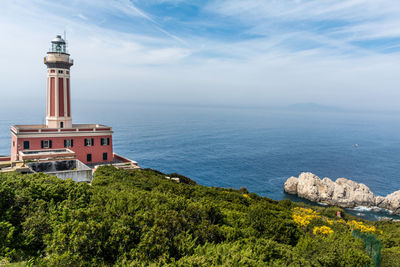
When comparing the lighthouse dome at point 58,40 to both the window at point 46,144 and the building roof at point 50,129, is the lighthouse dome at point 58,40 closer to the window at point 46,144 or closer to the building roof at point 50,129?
the building roof at point 50,129

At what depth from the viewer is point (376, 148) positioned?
3750 inches

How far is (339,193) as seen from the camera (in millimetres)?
47594

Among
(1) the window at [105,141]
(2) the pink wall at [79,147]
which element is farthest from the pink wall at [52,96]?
(1) the window at [105,141]

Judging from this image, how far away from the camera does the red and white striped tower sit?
3322 centimetres

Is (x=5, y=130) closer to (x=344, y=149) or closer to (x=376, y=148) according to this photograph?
(x=344, y=149)

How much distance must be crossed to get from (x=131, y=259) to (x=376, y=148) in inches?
4282

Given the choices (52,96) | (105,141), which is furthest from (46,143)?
(105,141)

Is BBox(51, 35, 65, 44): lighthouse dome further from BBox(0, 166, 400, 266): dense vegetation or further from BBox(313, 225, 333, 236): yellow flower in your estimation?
BBox(313, 225, 333, 236): yellow flower

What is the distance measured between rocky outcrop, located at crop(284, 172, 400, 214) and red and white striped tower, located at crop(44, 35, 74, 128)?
40767 mm

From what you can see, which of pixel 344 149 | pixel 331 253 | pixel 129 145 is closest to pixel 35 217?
pixel 331 253

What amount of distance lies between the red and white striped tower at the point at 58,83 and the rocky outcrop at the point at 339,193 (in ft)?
134

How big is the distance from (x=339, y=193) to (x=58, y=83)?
48.2m

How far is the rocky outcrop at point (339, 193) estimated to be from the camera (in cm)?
4606

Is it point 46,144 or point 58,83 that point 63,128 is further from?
point 58,83
